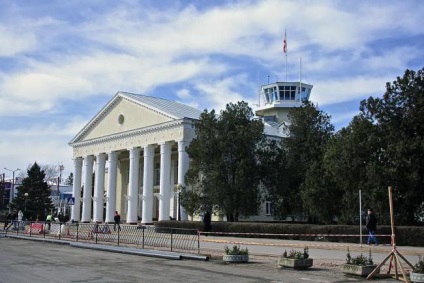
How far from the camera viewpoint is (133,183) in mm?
59156

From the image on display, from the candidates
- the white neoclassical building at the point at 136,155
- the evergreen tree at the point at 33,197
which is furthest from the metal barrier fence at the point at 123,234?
the evergreen tree at the point at 33,197

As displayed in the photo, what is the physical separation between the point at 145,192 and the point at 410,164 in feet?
112

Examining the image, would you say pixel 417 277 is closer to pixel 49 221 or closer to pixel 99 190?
pixel 49 221

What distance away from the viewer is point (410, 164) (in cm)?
2800

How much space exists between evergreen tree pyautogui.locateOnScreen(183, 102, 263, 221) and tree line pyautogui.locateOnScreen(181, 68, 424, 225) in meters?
0.08

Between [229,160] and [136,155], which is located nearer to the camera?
[229,160]

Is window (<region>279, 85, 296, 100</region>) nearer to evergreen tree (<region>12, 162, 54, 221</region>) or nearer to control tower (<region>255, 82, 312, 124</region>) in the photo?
control tower (<region>255, 82, 312, 124</region>)

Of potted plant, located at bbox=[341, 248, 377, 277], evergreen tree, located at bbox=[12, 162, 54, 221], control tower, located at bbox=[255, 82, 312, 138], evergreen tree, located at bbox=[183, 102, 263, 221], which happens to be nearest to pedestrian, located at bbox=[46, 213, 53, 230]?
evergreen tree, located at bbox=[183, 102, 263, 221]

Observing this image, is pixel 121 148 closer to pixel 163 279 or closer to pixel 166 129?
pixel 166 129

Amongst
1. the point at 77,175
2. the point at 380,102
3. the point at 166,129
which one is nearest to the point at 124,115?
the point at 166,129

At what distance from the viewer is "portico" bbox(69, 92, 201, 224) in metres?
54.3

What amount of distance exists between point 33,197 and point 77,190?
12.5 meters

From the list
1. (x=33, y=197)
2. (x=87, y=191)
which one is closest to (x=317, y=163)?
(x=87, y=191)

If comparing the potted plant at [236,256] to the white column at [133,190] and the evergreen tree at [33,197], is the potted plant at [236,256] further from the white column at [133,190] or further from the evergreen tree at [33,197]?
the evergreen tree at [33,197]
